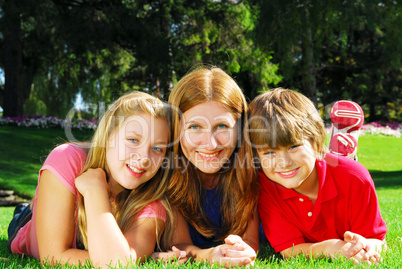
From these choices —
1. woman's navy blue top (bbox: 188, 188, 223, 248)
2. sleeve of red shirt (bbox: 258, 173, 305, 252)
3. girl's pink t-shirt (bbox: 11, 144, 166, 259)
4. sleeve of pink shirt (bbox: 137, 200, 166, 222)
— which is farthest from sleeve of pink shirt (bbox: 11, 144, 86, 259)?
sleeve of red shirt (bbox: 258, 173, 305, 252)

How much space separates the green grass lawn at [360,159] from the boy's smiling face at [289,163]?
493 millimetres

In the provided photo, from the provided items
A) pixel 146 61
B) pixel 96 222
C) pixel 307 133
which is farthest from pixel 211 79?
pixel 146 61

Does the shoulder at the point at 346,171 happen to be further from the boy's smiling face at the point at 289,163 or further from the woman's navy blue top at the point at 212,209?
the woman's navy blue top at the point at 212,209

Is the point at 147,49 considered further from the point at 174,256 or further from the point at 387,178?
the point at 174,256

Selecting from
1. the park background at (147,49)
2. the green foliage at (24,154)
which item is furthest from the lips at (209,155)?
the green foliage at (24,154)

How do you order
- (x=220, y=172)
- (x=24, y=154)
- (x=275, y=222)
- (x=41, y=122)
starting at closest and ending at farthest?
(x=275, y=222) → (x=220, y=172) → (x=24, y=154) → (x=41, y=122)

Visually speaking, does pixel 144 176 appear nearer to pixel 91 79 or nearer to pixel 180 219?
pixel 180 219

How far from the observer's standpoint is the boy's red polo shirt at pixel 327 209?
9.09ft

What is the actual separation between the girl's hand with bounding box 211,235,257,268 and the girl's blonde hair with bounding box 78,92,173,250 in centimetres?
54

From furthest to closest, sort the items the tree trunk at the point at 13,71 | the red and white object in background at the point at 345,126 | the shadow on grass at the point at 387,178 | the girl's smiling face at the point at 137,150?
the tree trunk at the point at 13,71 → the shadow on grass at the point at 387,178 → the red and white object in background at the point at 345,126 → the girl's smiling face at the point at 137,150

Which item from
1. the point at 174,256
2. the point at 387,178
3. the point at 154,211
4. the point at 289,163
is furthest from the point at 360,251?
the point at 387,178

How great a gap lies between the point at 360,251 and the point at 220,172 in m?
1.13

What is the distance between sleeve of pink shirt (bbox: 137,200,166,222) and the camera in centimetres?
277

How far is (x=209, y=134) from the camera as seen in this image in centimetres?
287
